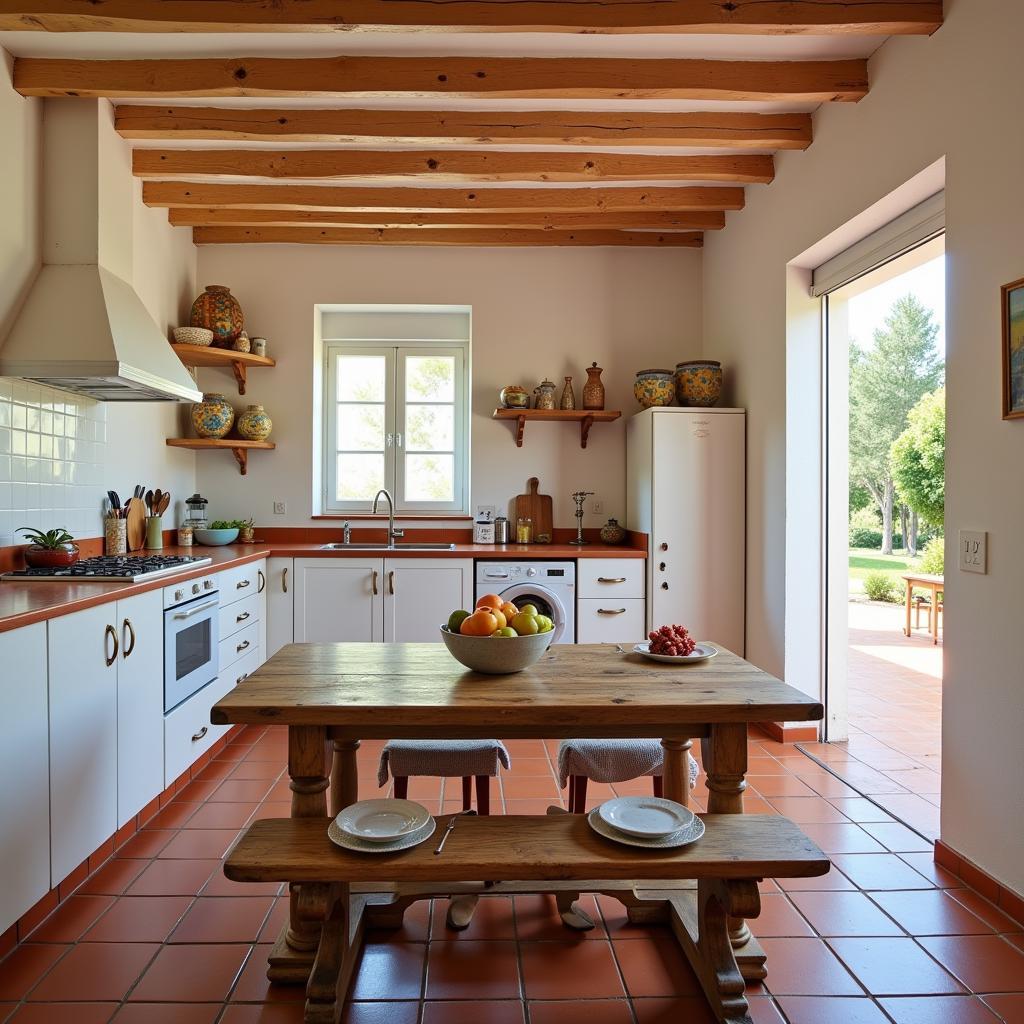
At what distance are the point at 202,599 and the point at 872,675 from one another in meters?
4.11

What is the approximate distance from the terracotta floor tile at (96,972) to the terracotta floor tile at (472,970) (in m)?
0.76

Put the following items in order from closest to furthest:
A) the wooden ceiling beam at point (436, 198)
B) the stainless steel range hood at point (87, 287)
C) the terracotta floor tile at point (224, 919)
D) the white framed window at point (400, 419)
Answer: the terracotta floor tile at point (224, 919) < the stainless steel range hood at point (87, 287) < the wooden ceiling beam at point (436, 198) < the white framed window at point (400, 419)

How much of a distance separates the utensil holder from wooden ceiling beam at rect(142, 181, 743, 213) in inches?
67.5

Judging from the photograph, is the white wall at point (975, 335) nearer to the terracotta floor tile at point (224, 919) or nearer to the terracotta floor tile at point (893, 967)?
the terracotta floor tile at point (893, 967)

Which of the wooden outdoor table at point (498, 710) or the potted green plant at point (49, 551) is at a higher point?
the potted green plant at point (49, 551)

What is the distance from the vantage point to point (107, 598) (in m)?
2.36

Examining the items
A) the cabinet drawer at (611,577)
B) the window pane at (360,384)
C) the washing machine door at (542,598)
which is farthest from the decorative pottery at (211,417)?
the cabinet drawer at (611,577)

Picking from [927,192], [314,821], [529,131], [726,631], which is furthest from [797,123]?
[314,821]

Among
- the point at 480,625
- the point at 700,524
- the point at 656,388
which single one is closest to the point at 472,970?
the point at 480,625

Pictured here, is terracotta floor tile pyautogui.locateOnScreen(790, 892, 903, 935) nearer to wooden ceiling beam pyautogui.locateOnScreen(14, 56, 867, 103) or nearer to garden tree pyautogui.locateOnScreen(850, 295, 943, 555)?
garden tree pyautogui.locateOnScreen(850, 295, 943, 555)

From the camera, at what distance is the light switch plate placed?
219 centimetres

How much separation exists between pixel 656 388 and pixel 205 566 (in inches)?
104

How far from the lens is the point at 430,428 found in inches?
193

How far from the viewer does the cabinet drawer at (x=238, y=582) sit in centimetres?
346
